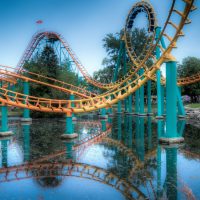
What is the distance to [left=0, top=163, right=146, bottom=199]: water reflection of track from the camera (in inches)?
267

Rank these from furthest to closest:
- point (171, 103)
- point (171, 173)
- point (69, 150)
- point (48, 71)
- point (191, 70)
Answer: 1. point (191, 70)
2. point (48, 71)
3. point (171, 103)
4. point (69, 150)
5. point (171, 173)

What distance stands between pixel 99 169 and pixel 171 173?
6.89 feet

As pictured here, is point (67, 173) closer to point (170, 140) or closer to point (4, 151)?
point (4, 151)

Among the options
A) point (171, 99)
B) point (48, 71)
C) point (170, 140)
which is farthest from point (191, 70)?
point (170, 140)

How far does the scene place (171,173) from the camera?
7688 millimetres

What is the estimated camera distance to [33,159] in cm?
982

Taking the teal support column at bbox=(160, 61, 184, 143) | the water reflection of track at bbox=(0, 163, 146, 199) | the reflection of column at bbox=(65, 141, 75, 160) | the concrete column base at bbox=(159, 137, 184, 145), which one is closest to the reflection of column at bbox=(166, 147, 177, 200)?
the water reflection of track at bbox=(0, 163, 146, 199)

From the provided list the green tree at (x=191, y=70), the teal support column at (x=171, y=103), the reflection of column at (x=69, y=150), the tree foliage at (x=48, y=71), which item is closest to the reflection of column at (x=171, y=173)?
the teal support column at (x=171, y=103)

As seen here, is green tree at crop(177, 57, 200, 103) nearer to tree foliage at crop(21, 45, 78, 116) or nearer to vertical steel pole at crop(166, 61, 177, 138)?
tree foliage at crop(21, 45, 78, 116)

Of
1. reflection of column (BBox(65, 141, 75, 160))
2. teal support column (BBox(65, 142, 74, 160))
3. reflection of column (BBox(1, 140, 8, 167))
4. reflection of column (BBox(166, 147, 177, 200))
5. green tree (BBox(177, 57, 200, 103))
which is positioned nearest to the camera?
reflection of column (BBox(166, 147, 177, 200))

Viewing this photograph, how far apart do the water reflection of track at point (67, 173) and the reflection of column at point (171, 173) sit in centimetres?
71

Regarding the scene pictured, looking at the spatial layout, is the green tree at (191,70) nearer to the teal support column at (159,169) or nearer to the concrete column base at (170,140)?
the concrete column base at (170,140)

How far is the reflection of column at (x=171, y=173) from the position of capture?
6094 millimetres

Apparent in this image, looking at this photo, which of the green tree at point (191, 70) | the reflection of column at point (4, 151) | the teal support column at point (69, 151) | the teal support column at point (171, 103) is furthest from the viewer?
the green tree at point (191, 70)
